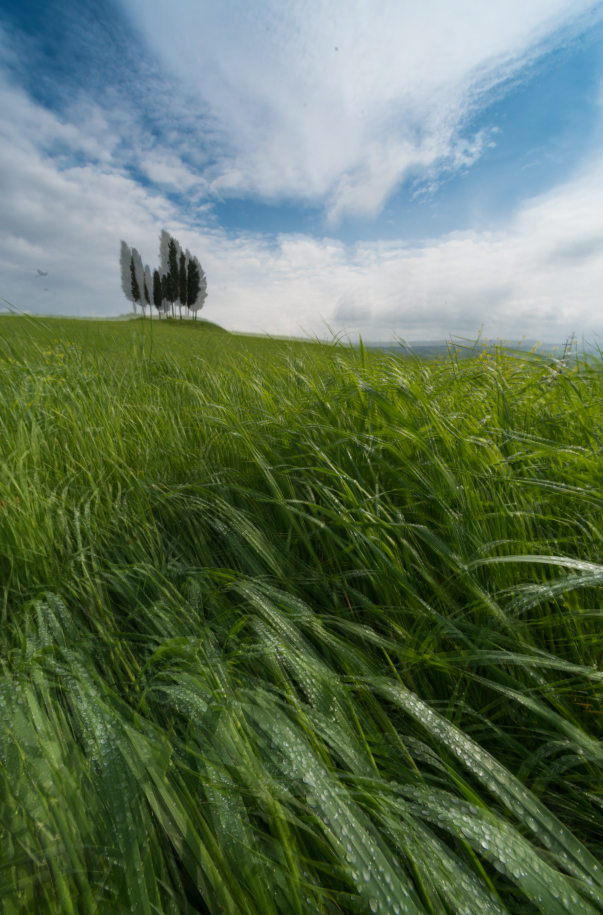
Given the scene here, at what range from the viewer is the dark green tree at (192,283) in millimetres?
40438

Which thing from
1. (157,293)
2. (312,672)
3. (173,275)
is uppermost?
(173,275)

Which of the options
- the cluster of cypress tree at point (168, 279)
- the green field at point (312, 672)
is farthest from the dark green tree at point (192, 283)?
the green field at point (312, 672)

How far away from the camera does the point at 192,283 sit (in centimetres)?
4066

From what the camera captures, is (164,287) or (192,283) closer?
(164,287)

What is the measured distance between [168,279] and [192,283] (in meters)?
2.46

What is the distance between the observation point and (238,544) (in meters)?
1.36

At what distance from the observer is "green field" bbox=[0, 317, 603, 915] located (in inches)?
23.3

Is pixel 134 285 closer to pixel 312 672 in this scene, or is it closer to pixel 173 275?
pixel 173 275

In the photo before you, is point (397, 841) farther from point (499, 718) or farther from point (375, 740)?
point (499, 718)

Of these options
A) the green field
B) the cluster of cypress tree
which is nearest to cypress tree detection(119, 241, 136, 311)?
the cluster of cypress tree

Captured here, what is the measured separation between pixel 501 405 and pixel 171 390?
2261mm

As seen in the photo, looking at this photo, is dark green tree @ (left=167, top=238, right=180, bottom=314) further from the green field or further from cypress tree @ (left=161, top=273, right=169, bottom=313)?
the green field

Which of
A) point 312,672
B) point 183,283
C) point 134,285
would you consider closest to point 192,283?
point 183,283

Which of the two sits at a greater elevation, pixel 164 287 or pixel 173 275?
pixel 173 275
